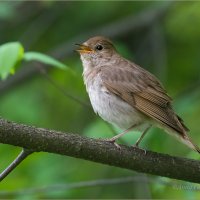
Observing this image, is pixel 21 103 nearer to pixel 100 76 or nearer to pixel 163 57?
pixel 163 57

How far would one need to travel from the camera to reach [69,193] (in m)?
9.46

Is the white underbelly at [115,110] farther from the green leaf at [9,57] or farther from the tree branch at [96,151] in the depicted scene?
the green leaf at [9,57]

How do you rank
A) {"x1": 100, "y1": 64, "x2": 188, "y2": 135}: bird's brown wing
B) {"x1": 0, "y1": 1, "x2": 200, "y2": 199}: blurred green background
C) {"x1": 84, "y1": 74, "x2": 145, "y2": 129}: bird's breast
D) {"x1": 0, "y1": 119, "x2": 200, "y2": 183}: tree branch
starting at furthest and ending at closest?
1. {"x1": 0, "y1": 1, "x2": 200, "y2": 199}: blurred green background
2. {"x1": 84, "y1": 74, "x2": 145, "y2": 129}: bird's breast
3. {"x1": 100, "y1": 64, "x2": 188, "y2": 135}: bird's brown wing
4. {"x1": 0, "y1": 119, "x2": 200, "y2": 183}: tree branch

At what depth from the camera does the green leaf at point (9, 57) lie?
6480mm

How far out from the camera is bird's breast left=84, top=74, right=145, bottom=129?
6.95 m

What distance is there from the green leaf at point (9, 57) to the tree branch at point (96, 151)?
108 centimetres

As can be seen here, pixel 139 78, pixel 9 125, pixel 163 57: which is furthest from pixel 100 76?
pixel 163 57

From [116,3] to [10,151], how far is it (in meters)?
4.04

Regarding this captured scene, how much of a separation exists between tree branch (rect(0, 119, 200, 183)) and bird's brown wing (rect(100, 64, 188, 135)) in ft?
1.94

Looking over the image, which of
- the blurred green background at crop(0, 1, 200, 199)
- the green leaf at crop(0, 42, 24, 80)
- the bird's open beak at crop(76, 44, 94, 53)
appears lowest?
the blurred green background at crop(0, 1, 200, 199)

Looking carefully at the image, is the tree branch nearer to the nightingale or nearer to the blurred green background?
the nightingale

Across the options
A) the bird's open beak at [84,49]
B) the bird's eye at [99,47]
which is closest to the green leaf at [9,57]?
the bird's open beak at [84,49]

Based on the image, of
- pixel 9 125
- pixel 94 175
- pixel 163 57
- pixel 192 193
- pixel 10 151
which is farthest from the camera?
pixel 163 57

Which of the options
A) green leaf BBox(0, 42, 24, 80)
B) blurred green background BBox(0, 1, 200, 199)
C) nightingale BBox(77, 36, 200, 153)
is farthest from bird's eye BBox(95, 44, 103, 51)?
blurred green background BBox(0, 1, 200, 199)
